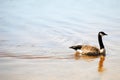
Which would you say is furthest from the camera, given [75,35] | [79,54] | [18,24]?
[18,24]

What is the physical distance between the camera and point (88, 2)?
91.9ft

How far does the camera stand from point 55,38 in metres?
15.4

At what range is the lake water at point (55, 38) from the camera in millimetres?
9945

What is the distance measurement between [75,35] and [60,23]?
3.20 meters

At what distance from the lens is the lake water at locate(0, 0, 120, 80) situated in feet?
32.6

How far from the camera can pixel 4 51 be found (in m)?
12.3

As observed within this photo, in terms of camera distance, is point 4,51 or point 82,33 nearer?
point 4,51

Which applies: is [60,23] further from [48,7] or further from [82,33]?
[48,7]

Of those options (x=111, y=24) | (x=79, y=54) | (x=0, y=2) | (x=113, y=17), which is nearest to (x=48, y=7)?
(x=0, y=2)

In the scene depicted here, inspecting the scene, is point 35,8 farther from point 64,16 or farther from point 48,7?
point 64,16

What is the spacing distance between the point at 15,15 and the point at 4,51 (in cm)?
903

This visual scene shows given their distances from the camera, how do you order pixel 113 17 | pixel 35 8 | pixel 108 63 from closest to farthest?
pixel 108 63 < pixel 113 17 < pixel 35 8

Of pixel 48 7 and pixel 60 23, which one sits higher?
pixel 48 7

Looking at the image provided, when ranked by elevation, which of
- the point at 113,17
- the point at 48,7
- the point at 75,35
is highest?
the point at 48,7
